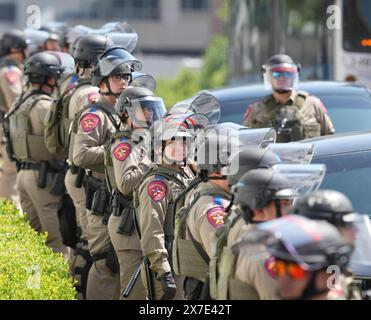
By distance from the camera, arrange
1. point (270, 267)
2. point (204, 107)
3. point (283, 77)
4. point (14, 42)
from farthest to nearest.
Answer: point (14, 42) < point (283, 77) < point (204, 107) < point (270, 267)

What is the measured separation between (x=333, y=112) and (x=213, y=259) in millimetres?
5155

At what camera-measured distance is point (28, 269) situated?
24.6 feet

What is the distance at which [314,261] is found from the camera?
14.6 feet

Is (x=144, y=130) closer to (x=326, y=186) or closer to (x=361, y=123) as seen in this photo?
(x=326, y=186)

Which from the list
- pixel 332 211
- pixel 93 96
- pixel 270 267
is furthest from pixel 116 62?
pixel 332 211

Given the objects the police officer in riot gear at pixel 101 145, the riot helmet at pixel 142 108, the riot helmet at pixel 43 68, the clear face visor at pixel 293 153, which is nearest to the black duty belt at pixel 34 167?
the riot helmet at pixel 43 68

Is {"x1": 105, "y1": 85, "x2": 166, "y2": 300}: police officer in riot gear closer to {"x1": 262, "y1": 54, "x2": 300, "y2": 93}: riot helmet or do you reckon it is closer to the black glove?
the black glove

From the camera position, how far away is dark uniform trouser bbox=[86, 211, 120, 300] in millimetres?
9328

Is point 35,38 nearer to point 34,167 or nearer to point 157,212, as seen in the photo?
point 34,167

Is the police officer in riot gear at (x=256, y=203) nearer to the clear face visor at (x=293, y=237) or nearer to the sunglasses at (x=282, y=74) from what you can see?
the clear face visor at (x=293, y=237)

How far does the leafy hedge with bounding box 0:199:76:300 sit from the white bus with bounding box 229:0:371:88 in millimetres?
9643

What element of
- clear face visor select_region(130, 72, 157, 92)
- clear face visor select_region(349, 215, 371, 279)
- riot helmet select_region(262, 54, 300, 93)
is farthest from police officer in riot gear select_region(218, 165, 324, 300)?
riot helmet select_region(262, 54, 300, 93)

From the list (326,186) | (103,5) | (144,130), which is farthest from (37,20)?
(103,5)

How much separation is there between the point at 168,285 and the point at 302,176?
7.41ft
